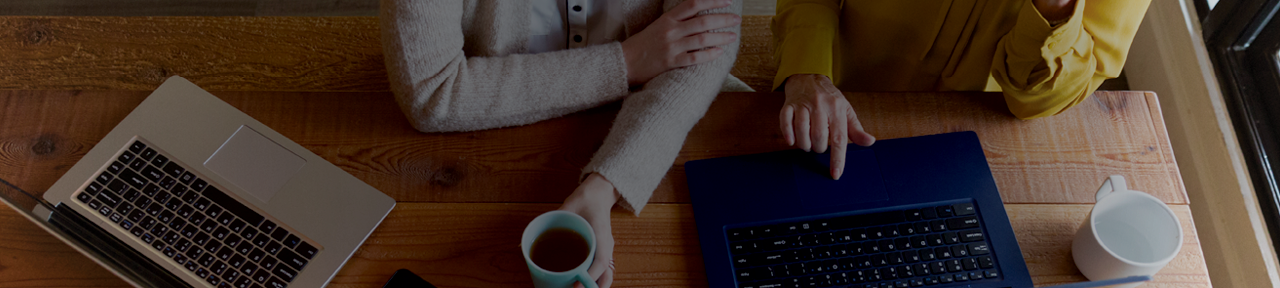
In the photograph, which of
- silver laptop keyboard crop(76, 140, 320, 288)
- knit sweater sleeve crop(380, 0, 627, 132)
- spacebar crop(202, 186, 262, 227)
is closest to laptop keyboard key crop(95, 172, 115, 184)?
silver laptop keyboard crop(76, 140, 320, 288)

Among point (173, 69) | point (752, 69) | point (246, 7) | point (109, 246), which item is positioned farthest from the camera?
point (246, 7)

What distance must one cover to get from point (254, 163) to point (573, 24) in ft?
1.43

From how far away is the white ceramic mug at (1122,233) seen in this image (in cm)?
70

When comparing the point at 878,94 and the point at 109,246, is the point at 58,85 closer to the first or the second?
the point at 109,246

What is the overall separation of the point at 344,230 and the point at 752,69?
765mm

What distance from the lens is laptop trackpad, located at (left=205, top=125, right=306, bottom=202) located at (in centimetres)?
75

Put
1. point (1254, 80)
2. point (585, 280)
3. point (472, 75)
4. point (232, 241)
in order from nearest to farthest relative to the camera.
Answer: point (585, 280), point (232, 241), point (472, 75), point (1254, 80)

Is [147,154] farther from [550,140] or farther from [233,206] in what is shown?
[550,140]

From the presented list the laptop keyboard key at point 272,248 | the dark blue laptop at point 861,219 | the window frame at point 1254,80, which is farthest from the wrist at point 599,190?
the window frame at point 1254,80

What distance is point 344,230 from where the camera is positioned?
730 millimetres

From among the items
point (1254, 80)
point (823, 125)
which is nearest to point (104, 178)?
point (823, 125)

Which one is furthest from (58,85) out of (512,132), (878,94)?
(878,94)

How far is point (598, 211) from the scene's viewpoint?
2.40ft

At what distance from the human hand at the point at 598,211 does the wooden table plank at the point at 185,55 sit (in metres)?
Answer: 0.34
